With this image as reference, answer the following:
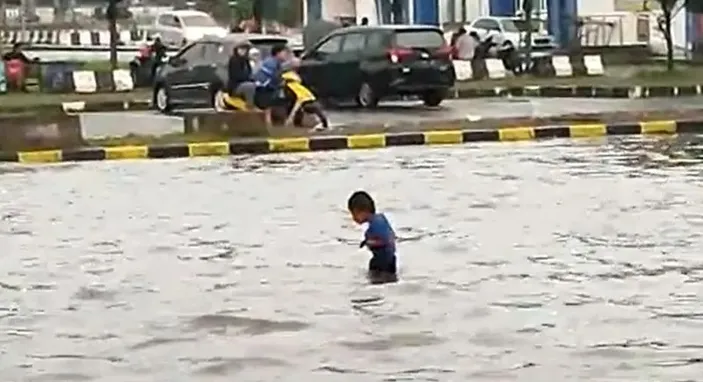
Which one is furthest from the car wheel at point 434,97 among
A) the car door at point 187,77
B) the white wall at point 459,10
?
the white wall at point 459,10

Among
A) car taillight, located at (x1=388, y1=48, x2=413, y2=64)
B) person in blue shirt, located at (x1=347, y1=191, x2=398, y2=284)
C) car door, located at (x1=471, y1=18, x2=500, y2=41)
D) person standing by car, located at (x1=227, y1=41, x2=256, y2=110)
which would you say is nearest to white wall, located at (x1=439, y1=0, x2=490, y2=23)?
car door, located at (x1=471, y1=18, x2=500, y2=41)

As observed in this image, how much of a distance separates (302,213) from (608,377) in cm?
910

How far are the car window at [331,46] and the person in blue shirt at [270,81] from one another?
16.8ft

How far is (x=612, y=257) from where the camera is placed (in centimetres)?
1567

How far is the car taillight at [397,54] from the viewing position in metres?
37.1

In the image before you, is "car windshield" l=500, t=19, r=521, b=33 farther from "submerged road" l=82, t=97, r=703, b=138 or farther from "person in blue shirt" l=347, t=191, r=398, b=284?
"person in blue shirt" l=347, t=191, r=398, b=284

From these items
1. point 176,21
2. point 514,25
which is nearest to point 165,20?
point 176,21

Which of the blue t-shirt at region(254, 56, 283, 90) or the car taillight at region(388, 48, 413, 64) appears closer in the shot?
the blue t-shirt at region(254, 56, 283, 90)

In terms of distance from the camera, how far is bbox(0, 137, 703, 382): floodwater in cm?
1155

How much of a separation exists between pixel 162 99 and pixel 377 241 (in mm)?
24974

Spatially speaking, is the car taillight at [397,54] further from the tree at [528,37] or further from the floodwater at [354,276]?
the floodwater at [354,276]

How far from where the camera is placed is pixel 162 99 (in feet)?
129

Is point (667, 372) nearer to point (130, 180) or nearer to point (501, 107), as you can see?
point (130, 180)

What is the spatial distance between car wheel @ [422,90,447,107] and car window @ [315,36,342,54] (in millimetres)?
1939
